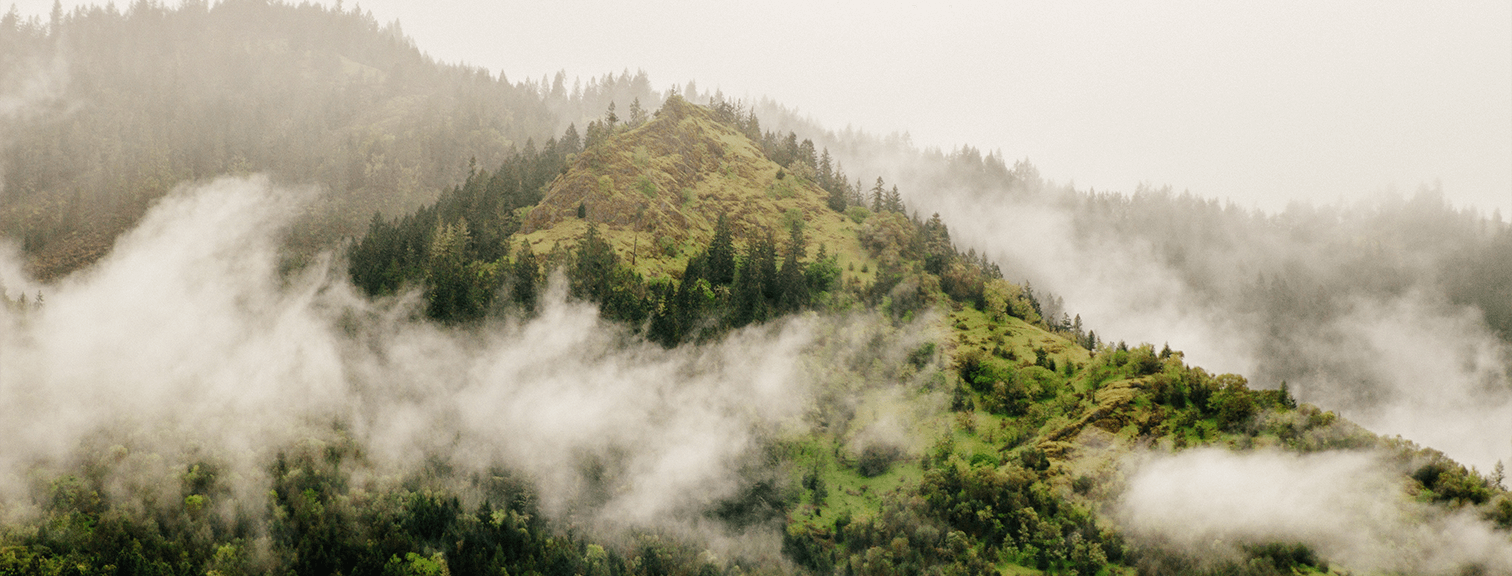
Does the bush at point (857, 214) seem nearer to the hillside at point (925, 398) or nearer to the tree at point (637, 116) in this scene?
the hillside at point (925, 398)

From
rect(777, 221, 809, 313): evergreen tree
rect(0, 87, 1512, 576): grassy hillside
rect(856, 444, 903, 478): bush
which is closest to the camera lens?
rect(0, 87, 1512, 576): grassy hillside

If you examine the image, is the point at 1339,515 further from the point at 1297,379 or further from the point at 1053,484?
the point at 1297,379

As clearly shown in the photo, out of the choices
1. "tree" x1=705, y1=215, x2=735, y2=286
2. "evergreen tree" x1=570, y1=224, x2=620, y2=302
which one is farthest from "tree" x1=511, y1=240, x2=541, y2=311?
"tree" x1=705, y1=215, x2=735, y2=286

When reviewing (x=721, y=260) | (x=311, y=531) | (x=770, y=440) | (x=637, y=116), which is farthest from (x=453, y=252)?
(x=637, y=116)

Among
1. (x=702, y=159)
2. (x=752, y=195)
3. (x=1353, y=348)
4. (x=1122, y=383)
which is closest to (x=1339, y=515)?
(x=1122, y=383)

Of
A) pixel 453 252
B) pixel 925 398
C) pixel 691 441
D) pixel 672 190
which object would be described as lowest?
pixel 691 441

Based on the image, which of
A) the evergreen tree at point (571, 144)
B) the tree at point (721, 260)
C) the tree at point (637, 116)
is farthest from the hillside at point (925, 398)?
the evergreen tree at point (571, 144)

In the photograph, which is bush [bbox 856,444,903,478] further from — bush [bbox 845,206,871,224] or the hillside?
bush [bbox 845,206,871,224]

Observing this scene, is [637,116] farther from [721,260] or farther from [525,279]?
[525,279]

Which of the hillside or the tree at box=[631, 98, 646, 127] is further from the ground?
the tree at box=[631, 98, 646, 127]

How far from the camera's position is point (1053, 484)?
271 feet

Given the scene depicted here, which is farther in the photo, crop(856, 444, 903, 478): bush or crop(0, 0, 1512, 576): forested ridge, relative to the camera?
crop(856, 444, 903, 478): bush

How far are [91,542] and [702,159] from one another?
87972 mm

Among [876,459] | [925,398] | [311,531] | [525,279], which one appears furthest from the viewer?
[925,398]
